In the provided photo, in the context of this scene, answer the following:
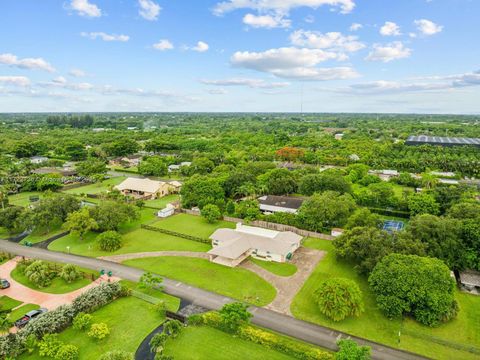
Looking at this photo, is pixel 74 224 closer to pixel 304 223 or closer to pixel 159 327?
→ pixel 159 327

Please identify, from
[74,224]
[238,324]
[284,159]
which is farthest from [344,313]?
[284,159]

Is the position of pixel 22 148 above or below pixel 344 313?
above

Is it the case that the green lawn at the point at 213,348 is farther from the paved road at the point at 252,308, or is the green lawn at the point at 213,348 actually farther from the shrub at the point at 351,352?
the shrub at the point at 351,352

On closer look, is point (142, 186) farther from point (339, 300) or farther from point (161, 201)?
point (339, 300)

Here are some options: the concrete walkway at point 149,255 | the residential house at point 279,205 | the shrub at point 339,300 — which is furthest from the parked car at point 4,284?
the residential house at point 279,205

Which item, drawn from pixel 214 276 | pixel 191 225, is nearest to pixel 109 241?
pixel 191 225

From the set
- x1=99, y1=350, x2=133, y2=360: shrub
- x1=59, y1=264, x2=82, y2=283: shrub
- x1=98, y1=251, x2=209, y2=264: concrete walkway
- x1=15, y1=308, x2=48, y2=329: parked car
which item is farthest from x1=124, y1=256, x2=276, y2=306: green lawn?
x1=99, y1=350, x2=133, y2=360: shrub

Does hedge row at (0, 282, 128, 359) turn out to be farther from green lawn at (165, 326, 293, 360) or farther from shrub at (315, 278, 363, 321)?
shrub at (315, 278, 363, 321)
